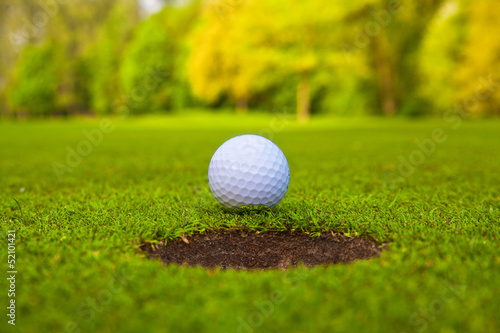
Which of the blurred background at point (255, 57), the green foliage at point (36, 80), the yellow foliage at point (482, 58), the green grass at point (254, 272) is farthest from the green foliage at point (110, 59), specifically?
the green grass at point (254, 272)

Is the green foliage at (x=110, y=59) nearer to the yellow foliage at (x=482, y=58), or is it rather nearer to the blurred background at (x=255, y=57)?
the blurred background at (x=255, y=57)

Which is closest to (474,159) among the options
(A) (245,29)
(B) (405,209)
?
(B) (405,209)

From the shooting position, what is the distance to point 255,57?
2181 centimetres

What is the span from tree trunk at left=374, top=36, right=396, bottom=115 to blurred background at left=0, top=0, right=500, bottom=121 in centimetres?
8

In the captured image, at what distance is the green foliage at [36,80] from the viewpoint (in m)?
40.6

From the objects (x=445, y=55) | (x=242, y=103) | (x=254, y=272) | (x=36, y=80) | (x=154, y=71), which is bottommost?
(x=242, y=103)

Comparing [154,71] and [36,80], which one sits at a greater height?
[154,71]

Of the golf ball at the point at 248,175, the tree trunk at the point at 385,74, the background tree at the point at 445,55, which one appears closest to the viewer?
the golf ball at the point at 248,175

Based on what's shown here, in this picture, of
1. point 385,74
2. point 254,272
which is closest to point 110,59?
point 385,74

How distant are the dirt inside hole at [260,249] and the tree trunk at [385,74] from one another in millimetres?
28937

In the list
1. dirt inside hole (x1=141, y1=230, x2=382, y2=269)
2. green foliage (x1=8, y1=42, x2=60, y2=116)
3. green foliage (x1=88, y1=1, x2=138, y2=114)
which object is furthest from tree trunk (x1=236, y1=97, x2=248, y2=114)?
dirt inside hole (x1=141, y1=230, x2=382, y2=269)

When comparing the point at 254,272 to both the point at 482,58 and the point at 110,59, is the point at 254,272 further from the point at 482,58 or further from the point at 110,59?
the point at 110,59

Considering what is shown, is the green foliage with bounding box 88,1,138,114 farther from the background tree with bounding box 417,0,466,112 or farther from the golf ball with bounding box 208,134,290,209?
the golf ball with bounding box 208,134,290,209

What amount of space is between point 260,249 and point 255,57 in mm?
20397
